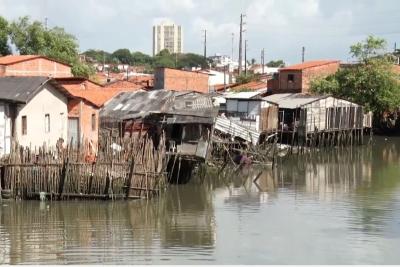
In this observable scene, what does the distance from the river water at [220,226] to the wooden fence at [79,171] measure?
402 mm

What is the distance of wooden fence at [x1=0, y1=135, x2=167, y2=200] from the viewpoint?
21016 millimetres

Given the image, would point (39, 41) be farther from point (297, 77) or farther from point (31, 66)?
point (297, 77)

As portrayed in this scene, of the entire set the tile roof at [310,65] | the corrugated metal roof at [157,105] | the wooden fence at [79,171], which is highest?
the tile roof at [310,65]

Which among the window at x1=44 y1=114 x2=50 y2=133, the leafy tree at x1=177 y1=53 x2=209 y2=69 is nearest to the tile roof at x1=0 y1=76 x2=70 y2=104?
the window at x1=44 y1=114 x2=50 y2=133

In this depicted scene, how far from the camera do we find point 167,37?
19488 centimetres

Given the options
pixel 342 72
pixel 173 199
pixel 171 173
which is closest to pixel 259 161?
pixel 171 173

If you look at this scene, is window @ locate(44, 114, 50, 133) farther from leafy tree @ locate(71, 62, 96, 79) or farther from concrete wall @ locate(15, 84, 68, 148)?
leafy tree @ locate(71, 62, 96, 79)

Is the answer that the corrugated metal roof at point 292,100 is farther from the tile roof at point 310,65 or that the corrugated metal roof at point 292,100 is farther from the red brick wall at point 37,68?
the red brick wall at point 37,68

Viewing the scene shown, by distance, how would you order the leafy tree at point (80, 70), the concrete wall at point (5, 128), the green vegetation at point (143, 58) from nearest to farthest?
the concrete wall at point (5, 128)
the leafy tree at point (80, 70)
the green vegetation at point (143, 58)

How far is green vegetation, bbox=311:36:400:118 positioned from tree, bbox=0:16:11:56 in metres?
22.2

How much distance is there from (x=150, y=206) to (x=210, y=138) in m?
6.41

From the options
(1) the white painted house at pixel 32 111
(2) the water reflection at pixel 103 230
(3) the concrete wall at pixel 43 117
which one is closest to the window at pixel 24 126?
(1) the white painted house at pixel 32 111

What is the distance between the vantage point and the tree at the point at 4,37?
4728 centimetres

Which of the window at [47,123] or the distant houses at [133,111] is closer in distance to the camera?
the distant houses at [133,111]
